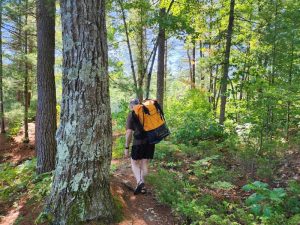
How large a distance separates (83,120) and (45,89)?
12.3 ft

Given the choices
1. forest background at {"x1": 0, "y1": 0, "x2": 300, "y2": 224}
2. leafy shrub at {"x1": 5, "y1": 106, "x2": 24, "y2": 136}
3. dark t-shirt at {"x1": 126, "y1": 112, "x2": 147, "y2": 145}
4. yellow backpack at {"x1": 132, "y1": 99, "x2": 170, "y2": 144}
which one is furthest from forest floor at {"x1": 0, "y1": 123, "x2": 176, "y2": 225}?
leafy shrub at {"x1": 5, "y1": 106, "x2": 24, "y2": 136}

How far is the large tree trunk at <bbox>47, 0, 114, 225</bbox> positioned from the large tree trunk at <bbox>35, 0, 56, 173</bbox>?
3.39m

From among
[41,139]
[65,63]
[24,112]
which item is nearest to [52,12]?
[41,139]

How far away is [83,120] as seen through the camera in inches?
140

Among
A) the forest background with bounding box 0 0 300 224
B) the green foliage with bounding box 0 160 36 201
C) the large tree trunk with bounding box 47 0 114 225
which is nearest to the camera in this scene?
the large tree trunk with bounding box 47 0 114 225

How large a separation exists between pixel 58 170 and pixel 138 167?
5.70 feet

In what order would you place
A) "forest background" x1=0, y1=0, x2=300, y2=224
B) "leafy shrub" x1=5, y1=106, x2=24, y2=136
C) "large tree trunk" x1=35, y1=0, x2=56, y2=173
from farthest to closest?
"leafy shrub" x1=5, y1=106, x2=24, y2=136, "large tree trunk" x1=35, y1=0, x2=56, y2=173, "forest background" x1=0, y1=0, x2=300, y2=224

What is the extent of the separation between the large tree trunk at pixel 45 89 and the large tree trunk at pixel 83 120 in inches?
133

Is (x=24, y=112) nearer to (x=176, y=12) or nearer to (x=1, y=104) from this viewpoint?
(x=1, y=104)

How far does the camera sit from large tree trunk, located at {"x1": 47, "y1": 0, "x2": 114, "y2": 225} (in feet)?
11.3

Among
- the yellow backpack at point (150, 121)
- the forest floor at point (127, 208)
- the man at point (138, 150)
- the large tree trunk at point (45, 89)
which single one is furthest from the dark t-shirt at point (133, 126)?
the large tree trunk at point (45, 89)

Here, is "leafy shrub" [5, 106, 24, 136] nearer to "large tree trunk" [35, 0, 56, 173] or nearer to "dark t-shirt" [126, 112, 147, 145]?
"large tree trunk" [35, 0, 56, 173]

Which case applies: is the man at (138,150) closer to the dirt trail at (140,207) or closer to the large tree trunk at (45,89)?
the dirt trail at (140,207)

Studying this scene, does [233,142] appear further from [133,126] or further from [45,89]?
[45,89]
